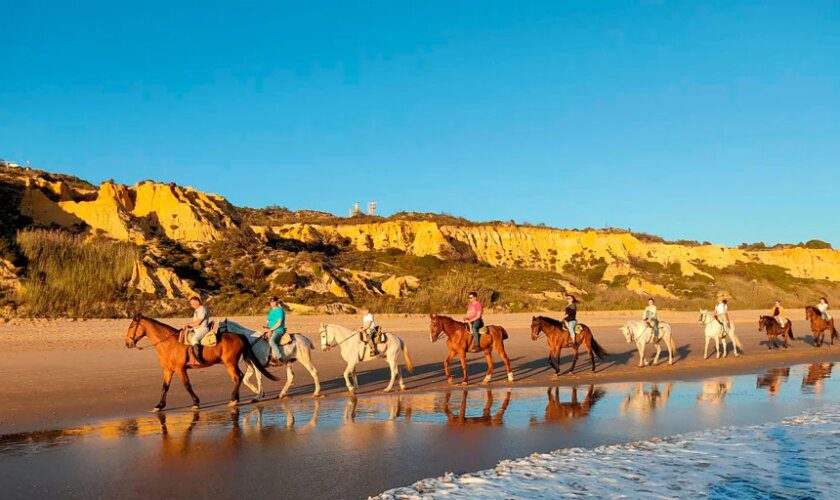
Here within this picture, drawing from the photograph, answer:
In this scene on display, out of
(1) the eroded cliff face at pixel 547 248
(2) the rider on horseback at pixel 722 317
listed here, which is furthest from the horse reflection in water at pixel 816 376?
(1) the eroded cliff face at pixel 547 248

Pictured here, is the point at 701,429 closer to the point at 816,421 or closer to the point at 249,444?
the point at 816,421

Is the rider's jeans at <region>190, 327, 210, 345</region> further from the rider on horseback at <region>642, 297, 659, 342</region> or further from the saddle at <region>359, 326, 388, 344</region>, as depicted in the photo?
the rider on horseback at <region>642, 297, 659, 342</region>

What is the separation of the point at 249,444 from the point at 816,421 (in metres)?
9.38

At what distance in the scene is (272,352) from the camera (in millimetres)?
13336

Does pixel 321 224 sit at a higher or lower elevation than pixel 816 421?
higher

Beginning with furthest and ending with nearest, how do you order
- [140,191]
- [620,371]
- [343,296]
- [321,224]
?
[321,224], [140,191], [343,296], [620,371]

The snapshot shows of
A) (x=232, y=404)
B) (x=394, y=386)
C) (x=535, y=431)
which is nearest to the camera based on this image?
(x=535, y=431)

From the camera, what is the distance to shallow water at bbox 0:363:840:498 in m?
7.34

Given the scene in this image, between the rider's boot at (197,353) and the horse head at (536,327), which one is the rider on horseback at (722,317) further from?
the rider's boot at (197,353)

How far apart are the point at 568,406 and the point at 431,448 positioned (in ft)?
14.8

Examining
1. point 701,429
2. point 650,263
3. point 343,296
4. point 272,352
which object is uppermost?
point 650,263

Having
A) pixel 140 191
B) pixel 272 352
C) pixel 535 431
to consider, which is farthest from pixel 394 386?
pixel 140 191

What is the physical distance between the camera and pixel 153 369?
54.1 ft

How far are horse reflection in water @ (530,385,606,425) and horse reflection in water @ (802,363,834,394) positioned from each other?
5.09 meters
